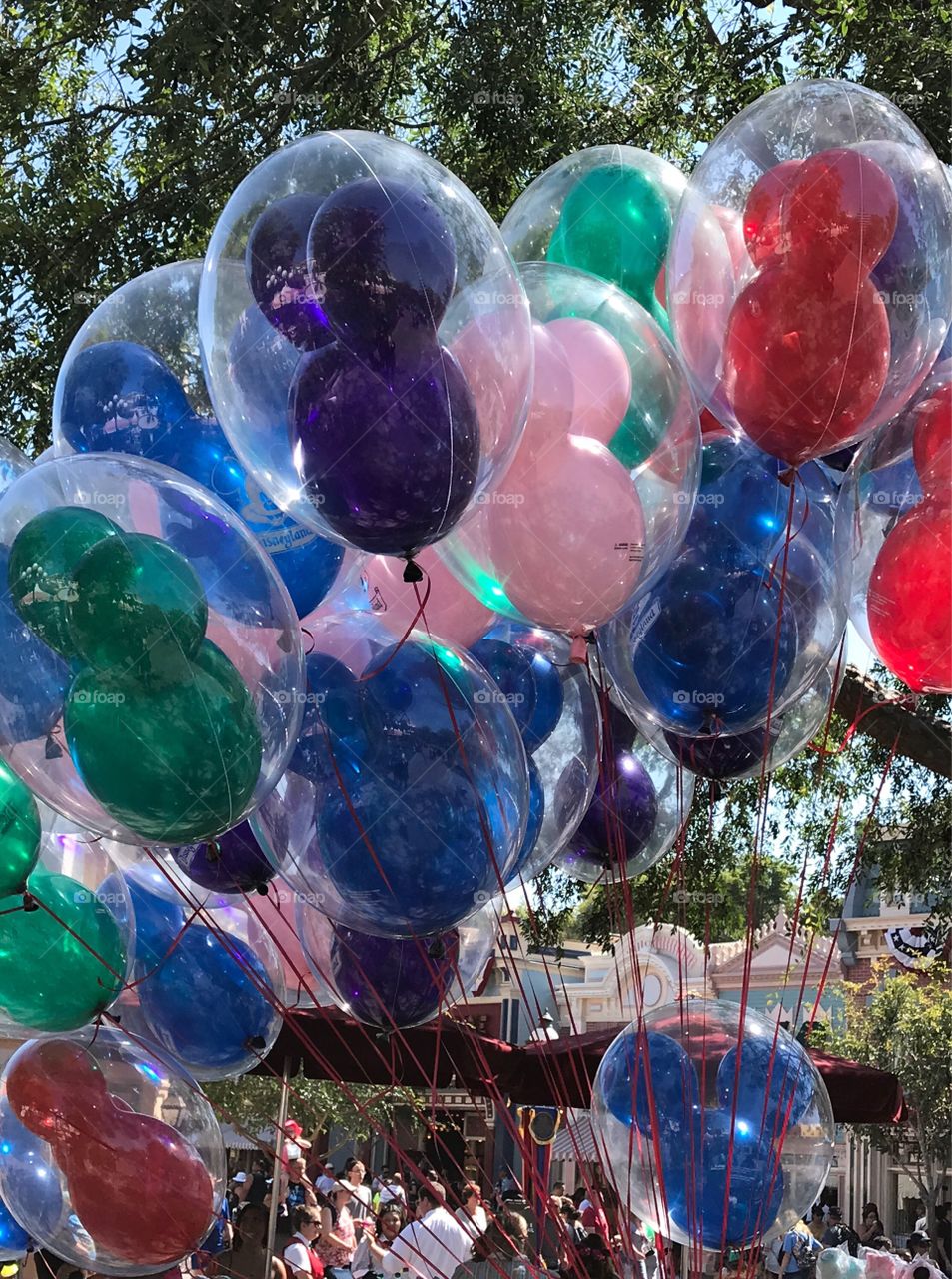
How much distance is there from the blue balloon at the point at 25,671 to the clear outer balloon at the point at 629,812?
6.14 feet

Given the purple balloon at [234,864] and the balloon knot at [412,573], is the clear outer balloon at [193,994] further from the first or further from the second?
the balloon knot at [412,573]

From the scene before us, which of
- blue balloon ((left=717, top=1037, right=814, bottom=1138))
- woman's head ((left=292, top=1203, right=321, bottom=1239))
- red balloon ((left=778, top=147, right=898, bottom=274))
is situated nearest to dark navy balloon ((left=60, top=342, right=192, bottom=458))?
red balloon ((left=778, top=147, right=898, bottom=274))

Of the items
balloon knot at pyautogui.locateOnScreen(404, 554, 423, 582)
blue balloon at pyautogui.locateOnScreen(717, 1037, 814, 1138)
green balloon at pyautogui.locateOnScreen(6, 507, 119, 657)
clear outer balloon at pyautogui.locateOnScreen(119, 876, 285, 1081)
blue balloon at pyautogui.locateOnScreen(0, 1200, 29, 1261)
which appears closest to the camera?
green balloon at pyautogui.locateOnScreen(6, 507, 119, 657)

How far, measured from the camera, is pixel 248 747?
270cm

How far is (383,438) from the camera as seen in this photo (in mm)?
2547

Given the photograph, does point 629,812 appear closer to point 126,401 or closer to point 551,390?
point 551,390

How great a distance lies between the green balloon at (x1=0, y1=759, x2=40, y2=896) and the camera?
10.4 feet

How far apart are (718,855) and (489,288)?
5.75 m

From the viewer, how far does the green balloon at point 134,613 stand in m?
2.57

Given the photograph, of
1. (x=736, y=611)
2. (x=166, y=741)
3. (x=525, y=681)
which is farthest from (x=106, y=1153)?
(x=736, y=611)

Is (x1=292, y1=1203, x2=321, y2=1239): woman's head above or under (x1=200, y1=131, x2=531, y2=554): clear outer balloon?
under

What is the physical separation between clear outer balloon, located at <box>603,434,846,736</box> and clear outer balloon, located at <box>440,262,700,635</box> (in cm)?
15

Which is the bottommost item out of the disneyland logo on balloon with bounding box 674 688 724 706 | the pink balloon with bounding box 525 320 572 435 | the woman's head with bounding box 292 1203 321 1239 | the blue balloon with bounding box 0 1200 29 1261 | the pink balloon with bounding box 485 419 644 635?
the blue balloon with bounding box 0 1200 29 1261

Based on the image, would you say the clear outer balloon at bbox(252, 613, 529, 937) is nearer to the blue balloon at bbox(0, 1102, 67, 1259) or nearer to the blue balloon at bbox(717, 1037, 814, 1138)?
the blue balloon at bbox(717, 1037, 814, 1138)
